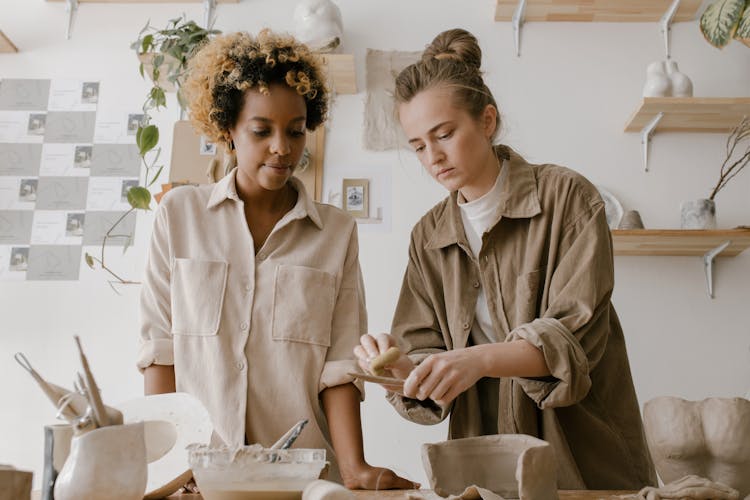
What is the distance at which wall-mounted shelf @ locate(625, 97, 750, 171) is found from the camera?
2.67 m

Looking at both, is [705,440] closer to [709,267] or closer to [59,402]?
[59,402]

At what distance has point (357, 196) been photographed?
2871mm

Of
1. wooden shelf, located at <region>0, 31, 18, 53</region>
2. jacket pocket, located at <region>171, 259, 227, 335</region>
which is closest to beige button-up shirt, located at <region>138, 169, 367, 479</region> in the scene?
jacket pocket, located at <region>171, 259, 227, 335</region>

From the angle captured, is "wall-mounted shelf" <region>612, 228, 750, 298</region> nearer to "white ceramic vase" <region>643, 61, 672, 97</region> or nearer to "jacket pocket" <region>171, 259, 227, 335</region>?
"white ceramic vase" <region>643, 61, 672, 97</region>

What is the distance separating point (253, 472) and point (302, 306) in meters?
0.62


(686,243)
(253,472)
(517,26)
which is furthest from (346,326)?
(517,26)

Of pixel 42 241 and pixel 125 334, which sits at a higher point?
pixel 42 241

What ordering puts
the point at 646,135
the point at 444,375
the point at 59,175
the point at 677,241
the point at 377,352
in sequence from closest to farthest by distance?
the point at 444,375
the point at 377,352
the point at 677,241
the point at 646,135
the point at 59,175

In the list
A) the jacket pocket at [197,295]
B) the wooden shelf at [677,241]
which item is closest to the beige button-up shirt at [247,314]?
the jacket pocket at [197,295]

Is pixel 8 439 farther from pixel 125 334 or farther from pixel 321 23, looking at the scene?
pixel 321 23

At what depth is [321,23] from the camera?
9.22ft

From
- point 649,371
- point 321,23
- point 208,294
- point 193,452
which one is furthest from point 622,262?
point 193,452

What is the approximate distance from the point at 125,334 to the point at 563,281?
1988 mm

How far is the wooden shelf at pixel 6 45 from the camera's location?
2922 mm
